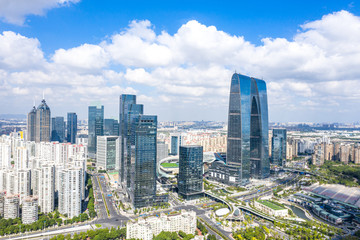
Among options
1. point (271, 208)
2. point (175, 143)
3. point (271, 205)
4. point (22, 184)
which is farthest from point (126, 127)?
point (175, 143)

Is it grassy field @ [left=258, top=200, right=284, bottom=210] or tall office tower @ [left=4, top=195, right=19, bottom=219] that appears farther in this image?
grassy field @ [left=258, top=200, right=284, bottom=210]

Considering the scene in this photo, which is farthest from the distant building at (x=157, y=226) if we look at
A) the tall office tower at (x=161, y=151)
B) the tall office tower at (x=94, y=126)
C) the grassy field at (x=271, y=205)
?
the tall office tower at (x=94, y=126)

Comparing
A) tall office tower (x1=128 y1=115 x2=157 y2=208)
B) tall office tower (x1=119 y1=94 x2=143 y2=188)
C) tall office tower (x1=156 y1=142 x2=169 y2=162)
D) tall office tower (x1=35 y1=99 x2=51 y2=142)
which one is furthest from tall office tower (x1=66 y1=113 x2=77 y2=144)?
tall office tower (x1=128 y1=115 x2=157 y2=208)

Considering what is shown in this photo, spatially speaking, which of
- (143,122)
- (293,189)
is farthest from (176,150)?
(143,122)

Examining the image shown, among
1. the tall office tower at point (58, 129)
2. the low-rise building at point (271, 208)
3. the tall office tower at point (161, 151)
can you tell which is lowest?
the low-rise building at point (271, 208)

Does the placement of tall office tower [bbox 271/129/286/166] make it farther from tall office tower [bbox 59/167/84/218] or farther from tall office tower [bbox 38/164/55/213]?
tall office tower [bbox 38/164/55/213]

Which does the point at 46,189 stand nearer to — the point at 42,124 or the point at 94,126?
the point at 94,126

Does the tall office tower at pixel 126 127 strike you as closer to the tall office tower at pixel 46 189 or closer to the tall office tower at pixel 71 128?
the tall office tower at pixel 46 189
